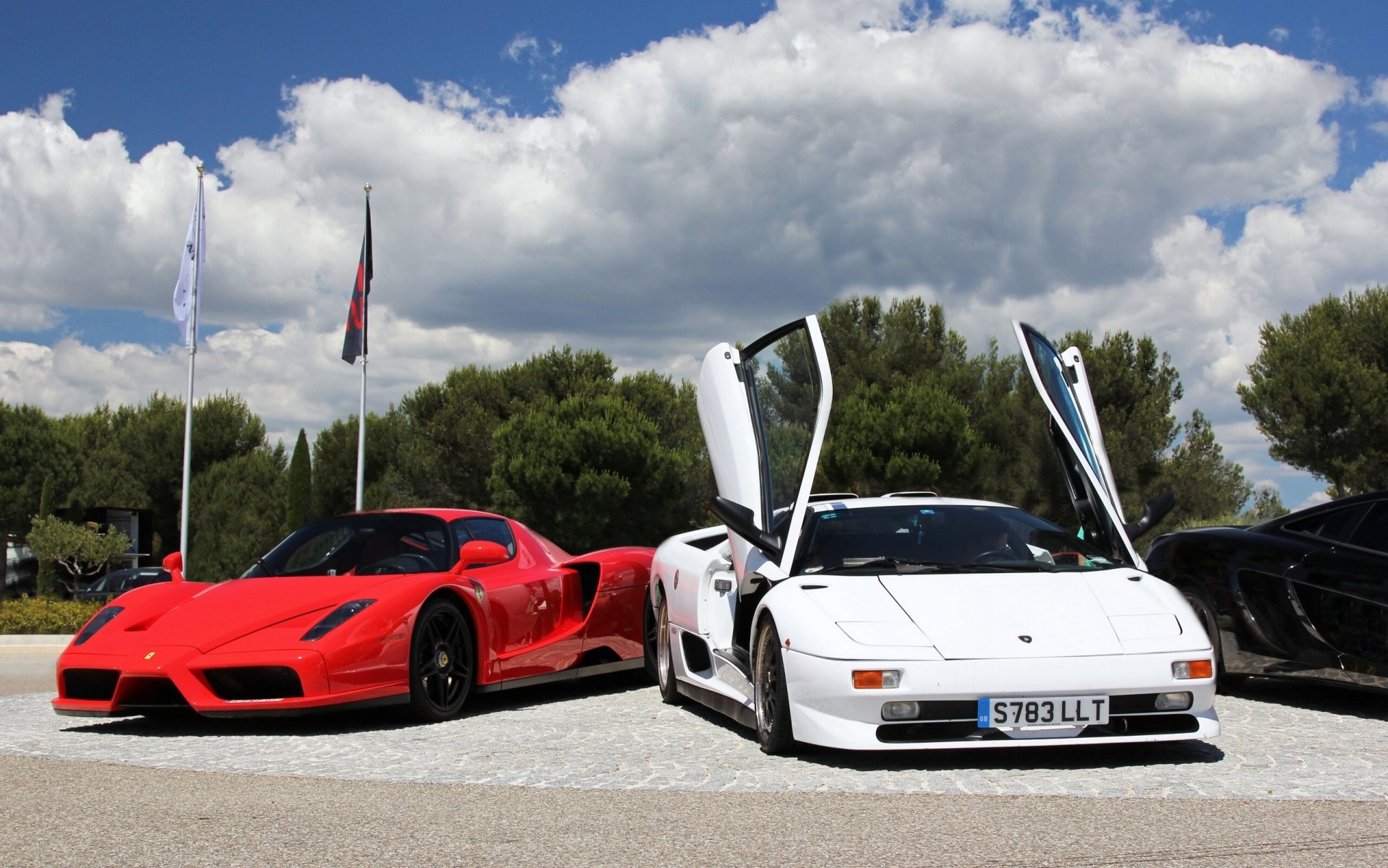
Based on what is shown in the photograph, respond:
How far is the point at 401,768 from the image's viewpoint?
17.7 ft

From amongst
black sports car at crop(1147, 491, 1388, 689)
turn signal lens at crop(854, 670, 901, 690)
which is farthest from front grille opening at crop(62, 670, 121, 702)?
black sports car at crop(1147, 491, 1388, 689)

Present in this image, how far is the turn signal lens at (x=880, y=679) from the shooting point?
4.98m

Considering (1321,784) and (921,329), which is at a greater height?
(921,329)

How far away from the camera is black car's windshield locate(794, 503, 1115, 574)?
601 centimetres

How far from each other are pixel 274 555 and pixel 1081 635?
16.4 feet

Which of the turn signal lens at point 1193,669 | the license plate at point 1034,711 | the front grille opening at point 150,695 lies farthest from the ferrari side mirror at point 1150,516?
the front grille opening at point 150,695

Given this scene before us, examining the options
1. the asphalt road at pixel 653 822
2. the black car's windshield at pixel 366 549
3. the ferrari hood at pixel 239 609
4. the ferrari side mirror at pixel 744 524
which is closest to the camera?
the asphalt road at pixel 653 822

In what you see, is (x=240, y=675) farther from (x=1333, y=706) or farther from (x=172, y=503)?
(x=172, y=503)

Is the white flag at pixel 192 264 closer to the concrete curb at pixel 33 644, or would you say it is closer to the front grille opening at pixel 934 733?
the concrete curb at pixel 33 644

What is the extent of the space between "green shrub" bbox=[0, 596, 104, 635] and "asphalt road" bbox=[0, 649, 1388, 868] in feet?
43.8

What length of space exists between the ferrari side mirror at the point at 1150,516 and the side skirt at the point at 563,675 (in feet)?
12.0

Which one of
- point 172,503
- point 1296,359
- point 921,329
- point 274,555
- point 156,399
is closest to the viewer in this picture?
point 274,555

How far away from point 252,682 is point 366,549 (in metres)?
1.49

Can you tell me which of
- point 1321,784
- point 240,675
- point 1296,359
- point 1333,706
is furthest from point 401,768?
point 1296,359
